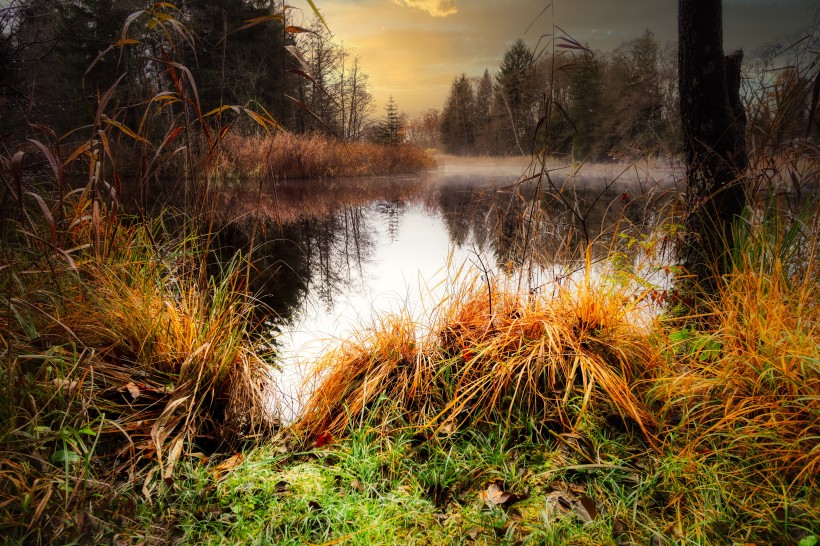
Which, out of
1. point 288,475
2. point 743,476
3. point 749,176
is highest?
point 749,176

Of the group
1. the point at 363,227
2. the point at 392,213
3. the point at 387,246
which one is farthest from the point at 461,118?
the point at 387,246

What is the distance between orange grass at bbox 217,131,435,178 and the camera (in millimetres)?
13344

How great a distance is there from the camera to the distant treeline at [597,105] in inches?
91.4

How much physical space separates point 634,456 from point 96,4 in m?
19.5

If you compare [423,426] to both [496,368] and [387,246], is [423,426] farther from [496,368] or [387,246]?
[387,246]

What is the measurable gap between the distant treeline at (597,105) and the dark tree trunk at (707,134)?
0.19 m

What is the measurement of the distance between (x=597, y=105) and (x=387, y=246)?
16.7m

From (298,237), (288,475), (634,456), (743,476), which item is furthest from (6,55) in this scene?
(743,476)

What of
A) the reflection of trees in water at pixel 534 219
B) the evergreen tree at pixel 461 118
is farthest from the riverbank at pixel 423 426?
the evergreen tree at pixel 461 118

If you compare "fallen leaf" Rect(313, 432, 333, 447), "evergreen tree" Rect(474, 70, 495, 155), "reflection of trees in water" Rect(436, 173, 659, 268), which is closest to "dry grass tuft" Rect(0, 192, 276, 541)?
"fallen leaf" Rect(313, 432, 333, 447)

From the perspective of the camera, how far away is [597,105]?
18.9 metres

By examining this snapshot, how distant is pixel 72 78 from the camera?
61.7ft

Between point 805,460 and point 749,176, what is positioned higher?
point 749,176

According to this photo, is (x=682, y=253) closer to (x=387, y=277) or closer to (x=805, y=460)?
(x=805, y=460)
